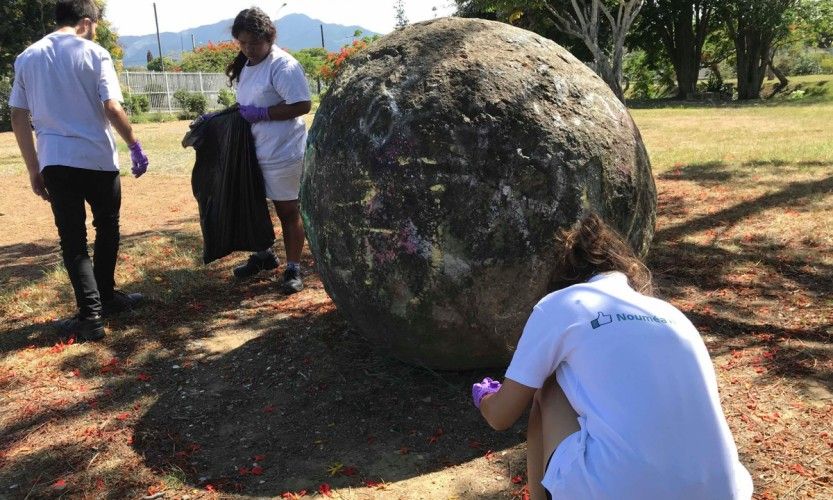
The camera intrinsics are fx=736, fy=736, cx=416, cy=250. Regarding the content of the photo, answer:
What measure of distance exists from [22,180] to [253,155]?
7.99 metres

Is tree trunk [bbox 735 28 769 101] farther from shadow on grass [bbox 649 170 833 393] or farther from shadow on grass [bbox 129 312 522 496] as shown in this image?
shadow on grass [bbox 129 312 522 496]

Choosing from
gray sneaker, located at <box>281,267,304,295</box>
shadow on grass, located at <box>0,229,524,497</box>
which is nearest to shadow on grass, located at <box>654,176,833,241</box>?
gray sneaker, located at <box>281,267,304,295</box>

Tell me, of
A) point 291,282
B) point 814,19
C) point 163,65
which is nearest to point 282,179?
point 291,282

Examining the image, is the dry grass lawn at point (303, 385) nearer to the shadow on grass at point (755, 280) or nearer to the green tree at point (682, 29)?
the shadow on grass at point (755, 280)

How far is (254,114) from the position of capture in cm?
506

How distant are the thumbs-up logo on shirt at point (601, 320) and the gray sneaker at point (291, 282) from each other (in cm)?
383

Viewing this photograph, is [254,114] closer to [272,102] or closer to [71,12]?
[272,102]

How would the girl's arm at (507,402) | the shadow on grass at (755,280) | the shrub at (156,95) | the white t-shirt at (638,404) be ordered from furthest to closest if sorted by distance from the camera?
the shrub at (156,95), the shadow on grass at (755,280), the girl's arm at (507,402), the white t-shirt at (638,404)

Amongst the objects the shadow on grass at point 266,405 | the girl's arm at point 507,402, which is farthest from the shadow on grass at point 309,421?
the girl's arm at point 507,402

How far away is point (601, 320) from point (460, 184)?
1.50m

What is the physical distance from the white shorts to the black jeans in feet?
3.27

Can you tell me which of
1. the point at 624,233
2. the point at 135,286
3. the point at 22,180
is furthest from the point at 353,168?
the point at 22,180

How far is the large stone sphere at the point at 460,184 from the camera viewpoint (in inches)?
131

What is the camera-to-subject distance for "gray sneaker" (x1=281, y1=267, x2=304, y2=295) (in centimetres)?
550
